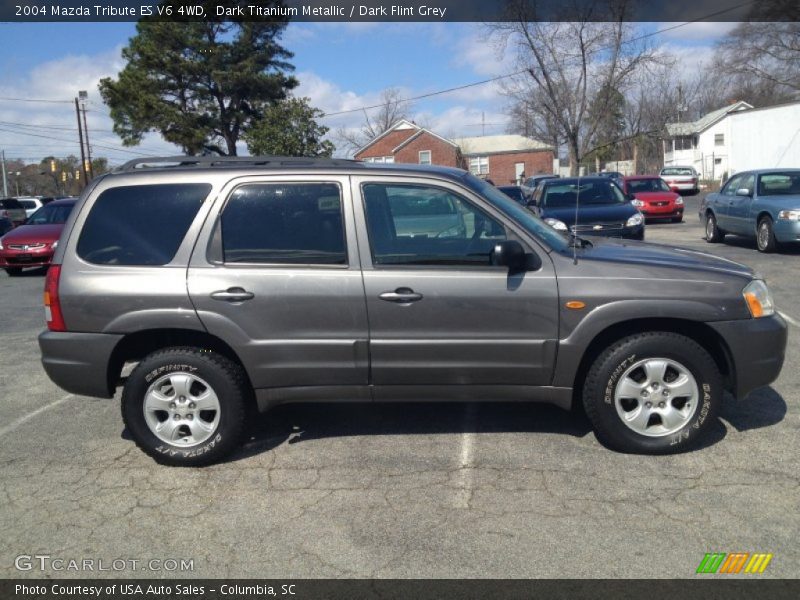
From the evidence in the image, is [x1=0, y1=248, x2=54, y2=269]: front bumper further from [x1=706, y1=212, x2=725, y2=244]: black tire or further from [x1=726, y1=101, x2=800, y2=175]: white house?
[x1=726, y1=101, x2=800, y2=175]: white house

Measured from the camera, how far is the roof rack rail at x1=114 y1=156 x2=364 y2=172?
15.8 feet

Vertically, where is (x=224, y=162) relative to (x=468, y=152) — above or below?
below

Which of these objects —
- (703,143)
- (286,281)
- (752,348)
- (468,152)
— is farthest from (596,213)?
(468,152)

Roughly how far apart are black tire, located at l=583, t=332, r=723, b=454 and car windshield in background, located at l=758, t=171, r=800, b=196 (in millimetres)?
10916

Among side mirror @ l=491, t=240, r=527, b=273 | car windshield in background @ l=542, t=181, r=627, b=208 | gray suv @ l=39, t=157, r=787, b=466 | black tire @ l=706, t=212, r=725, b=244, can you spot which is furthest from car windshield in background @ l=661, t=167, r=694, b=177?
side mirror @ l=491, t=240, r=527, b=273

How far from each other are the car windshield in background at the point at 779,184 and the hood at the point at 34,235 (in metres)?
14.4

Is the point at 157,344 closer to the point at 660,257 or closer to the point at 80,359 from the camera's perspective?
the point at 80,359

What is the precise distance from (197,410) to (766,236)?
1216cm

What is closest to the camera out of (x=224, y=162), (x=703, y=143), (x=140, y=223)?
(x=140, y=223)

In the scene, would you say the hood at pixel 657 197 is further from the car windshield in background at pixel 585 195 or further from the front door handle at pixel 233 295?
the front door handle at pixel 233 295

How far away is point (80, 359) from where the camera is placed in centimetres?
459

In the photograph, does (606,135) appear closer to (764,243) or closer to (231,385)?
(764,243)

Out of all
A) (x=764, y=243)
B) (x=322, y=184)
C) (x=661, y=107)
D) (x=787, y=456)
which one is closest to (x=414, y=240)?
(x=322, y=184)
